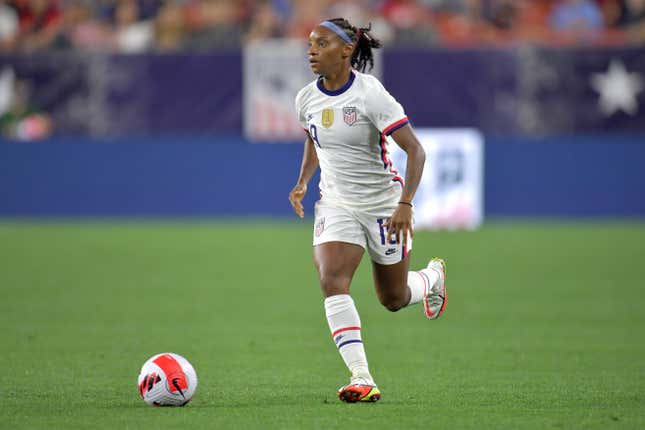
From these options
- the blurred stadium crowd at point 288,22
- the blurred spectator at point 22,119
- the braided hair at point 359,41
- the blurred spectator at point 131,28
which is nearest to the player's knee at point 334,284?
the braided hair at point 359,41

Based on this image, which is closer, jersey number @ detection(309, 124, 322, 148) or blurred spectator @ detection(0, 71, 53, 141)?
jersey number @ detection(309, 124, 322, 148)

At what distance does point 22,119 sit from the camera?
2058 cm

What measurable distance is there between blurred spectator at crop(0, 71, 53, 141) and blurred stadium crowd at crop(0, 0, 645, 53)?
0.81m

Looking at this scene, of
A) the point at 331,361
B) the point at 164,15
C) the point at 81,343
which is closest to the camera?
the point at 331,361

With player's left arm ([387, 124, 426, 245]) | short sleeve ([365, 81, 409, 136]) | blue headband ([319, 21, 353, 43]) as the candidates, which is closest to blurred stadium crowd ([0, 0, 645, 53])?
blue headband ([319, 21, 353, 43])

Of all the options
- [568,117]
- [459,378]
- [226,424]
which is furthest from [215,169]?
[226,424]

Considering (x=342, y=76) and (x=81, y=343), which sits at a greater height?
(x=342, y=76)

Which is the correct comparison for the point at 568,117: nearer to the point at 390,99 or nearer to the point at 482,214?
the point at 482,214

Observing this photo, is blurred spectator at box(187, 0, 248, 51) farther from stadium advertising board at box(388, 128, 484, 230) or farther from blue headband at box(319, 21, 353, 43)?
blue headband at box(319, 21, 353, 43)

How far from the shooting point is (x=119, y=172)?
2056 centimetres

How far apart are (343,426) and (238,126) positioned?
1478 centimetres

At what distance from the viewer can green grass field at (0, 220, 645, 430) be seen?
6738 millimetres

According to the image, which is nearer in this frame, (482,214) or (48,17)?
(482,214)

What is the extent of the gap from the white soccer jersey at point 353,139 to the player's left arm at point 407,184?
15 centimetres
